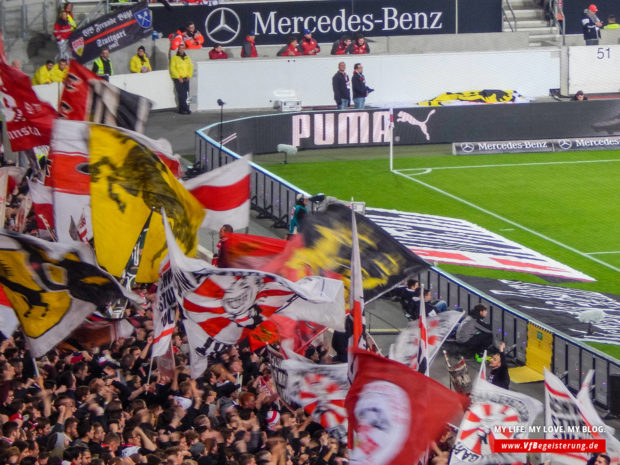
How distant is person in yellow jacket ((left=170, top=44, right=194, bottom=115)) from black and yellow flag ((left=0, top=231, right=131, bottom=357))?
90.7 feet

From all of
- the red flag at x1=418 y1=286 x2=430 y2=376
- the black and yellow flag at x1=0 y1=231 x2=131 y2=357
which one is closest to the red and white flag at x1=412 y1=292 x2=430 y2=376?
the red flag at x1=418 y1=286 x2=430 y2=376

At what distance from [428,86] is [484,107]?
504cm

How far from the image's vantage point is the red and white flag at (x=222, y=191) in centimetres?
1482

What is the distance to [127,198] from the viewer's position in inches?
554

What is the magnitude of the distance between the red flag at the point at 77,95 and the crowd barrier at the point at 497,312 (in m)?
7.27

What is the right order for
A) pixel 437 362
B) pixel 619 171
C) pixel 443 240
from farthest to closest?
1. pixel 619 171
2. pixel 443 240
3. pixel 437 362

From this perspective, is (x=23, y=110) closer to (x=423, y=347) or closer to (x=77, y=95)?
(x=77, y=95)

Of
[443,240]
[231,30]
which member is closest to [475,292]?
[443,240]

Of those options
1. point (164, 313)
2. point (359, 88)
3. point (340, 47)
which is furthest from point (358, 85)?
point (164, 313)

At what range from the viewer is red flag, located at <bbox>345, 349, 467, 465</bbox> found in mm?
9836

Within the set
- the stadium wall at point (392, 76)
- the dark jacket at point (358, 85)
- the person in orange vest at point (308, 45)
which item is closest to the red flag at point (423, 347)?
the stadium wall at point (392, 76)

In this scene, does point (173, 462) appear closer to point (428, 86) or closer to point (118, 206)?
point (118, 206)

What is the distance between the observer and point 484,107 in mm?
37938

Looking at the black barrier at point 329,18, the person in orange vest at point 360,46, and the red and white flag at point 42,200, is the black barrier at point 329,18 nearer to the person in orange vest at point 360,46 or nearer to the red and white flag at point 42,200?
the person in orange vest at point 360,46
